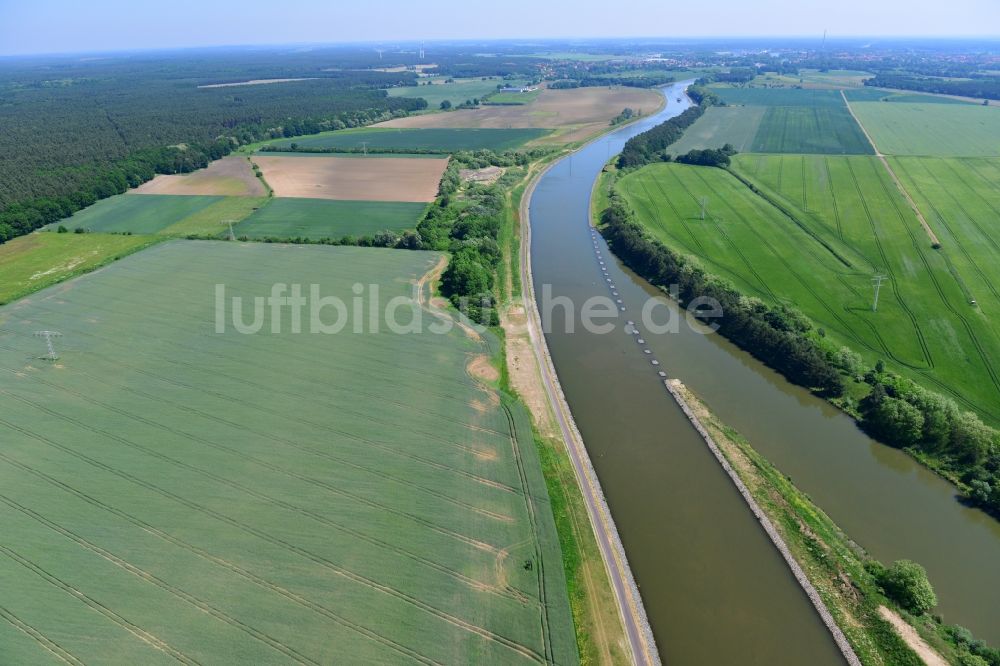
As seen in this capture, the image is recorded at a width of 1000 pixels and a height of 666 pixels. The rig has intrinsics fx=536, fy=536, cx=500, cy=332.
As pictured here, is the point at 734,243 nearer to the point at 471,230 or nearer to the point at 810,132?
the point at 471,230

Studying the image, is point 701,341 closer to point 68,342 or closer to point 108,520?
point 108,520

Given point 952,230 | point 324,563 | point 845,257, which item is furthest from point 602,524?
point 952,230

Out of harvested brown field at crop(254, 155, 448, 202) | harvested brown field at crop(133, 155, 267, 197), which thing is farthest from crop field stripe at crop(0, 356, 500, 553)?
harvested brown field at crop(133, 155, 267, 197)

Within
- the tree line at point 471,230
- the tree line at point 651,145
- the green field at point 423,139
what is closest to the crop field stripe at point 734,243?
the tree line at point 651,145

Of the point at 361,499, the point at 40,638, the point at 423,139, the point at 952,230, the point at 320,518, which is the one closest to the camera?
the point at 40,638

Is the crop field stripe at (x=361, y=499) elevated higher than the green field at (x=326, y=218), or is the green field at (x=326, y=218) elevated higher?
the green field at (x=326, y=218)

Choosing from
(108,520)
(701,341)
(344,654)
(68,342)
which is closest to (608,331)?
(701,341)

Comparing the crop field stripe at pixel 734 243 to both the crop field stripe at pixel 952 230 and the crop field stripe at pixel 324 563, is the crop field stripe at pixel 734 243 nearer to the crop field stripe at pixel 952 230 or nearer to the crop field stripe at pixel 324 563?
the crop field stripe at pixel 952 230
